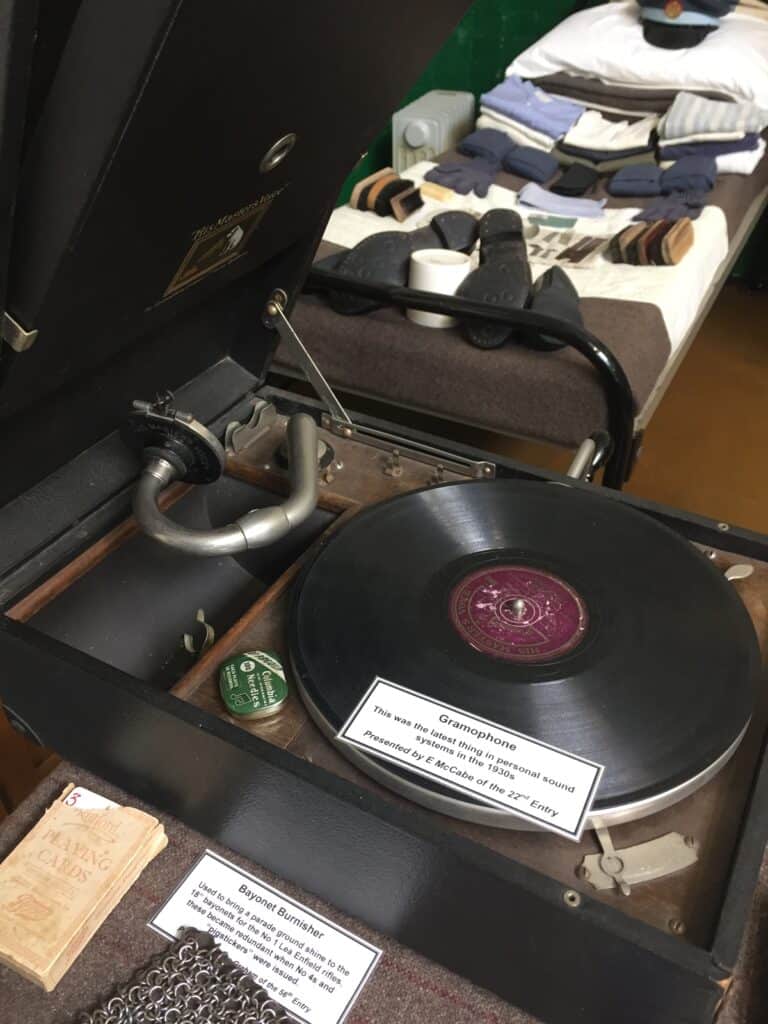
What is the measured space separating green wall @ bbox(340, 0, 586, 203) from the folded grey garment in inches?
18.4

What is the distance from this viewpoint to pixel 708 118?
2.59 metres

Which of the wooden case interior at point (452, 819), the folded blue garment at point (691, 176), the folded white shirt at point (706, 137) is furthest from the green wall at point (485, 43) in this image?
the wooden case interior at point (452, 819)

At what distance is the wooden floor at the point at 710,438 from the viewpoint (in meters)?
2.28

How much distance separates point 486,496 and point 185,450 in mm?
336

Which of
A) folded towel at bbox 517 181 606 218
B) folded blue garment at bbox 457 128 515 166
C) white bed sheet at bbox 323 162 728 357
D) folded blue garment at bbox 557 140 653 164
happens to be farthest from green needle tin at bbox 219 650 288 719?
folded blue garment at bbox 557 140 653 164

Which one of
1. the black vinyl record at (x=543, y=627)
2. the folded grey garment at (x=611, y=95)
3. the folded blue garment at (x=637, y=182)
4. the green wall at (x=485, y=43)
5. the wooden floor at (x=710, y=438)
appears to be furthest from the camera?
the green wall at (x=485, y=43)

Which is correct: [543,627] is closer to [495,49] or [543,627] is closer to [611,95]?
[611,95]

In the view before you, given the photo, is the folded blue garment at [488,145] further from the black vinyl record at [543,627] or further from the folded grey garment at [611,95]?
the black vinyl record at [543,627]

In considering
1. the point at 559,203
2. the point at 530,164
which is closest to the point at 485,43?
the point at 530,164

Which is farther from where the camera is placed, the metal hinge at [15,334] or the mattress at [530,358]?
the mattress at [530,358]

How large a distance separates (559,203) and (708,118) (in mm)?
631

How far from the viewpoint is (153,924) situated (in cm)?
72

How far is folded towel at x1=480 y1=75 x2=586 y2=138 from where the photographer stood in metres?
2.76

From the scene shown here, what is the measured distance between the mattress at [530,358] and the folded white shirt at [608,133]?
77 cm
